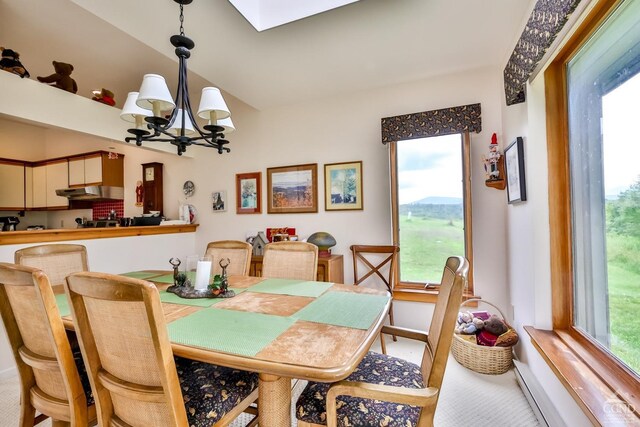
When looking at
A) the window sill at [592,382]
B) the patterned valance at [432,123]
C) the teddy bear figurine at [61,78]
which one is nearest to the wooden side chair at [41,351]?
the window sill at [592,382]

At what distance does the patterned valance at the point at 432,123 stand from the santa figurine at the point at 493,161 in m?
0.24

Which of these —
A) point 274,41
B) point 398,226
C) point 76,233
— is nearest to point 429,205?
point 398,226

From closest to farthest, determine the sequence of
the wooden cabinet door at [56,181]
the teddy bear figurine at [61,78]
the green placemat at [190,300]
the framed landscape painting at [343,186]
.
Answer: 1. the green placemat at [190,300]
2. the teddy bear figurine at [61,78]
3. the framed landscape painting at [343,186]
4. the wooden cabinet door at [56,181]

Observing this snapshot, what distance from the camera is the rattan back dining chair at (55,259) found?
1.85 m

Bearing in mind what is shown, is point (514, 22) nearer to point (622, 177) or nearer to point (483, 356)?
point (622, 177)

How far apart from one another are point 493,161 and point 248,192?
2.74 metres

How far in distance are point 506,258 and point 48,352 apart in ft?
10.4

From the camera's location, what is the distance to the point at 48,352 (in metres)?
1.18

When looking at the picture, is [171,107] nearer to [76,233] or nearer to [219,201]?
[76,233]

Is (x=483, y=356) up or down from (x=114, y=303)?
down

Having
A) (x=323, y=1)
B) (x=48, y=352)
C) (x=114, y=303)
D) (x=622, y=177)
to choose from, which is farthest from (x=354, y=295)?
(x=323, y=1)

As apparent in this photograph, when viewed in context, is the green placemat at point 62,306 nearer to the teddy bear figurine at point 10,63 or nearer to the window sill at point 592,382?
the teddy bear figurine at point 10,63

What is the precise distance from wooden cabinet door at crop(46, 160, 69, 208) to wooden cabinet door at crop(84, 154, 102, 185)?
0.49 m

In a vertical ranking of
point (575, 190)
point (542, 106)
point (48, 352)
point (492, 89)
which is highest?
point (492, 89)
